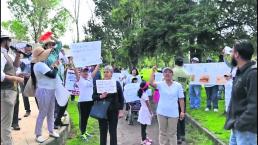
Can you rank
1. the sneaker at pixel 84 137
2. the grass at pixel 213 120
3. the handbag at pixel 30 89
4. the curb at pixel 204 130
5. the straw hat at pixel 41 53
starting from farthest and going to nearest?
the sneaker at pixel 84 137
the grass at pixel 213 120
the curb at pixel 204 130
the handbag at pixel 30 89
the straw hat at pixel 41 53

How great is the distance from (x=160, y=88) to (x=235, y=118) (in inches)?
152

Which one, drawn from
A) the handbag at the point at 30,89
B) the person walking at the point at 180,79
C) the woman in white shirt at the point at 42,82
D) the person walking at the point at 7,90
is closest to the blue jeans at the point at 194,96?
the person walking at the point at 180,79

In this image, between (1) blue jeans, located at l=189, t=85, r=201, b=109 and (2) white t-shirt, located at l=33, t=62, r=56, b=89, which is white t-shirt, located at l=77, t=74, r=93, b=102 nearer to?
(2) white t-shirt, located at l=33, t=62, r=56, b=89

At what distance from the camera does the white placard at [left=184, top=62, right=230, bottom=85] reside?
1525cm

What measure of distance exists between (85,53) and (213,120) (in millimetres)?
4881

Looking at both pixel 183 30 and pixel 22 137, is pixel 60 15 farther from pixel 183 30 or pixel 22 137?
pixel 22 137

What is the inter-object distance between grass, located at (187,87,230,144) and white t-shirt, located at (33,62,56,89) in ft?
13.0

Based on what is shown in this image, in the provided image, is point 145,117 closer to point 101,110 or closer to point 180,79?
Result: point 180,79

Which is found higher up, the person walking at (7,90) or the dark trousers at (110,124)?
the person walking at (7,90)

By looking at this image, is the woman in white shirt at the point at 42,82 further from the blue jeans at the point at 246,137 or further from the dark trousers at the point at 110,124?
the blue jeans at the point at 246,137

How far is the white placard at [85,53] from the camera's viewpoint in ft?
32.4

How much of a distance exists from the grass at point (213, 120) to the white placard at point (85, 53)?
11.0 feet

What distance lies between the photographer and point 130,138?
38.1 feet

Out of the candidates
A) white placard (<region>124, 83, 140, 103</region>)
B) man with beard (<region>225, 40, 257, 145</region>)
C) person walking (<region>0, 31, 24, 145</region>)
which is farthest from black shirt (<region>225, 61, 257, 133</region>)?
white placard (<region>124, 83, 140, 103</region>)
